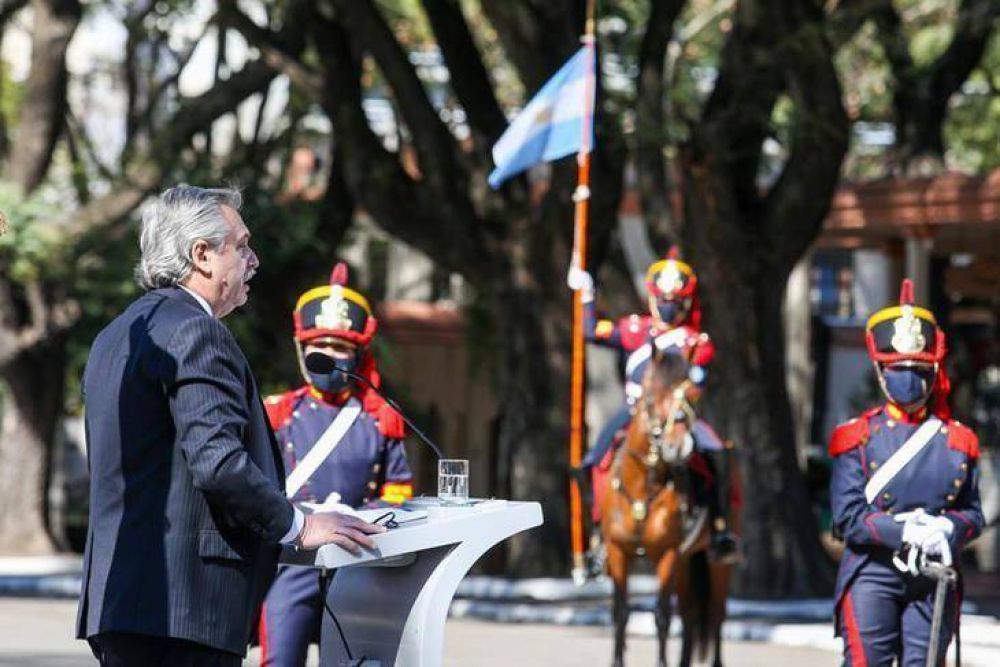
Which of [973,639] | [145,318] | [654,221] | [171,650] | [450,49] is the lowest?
[973,639]

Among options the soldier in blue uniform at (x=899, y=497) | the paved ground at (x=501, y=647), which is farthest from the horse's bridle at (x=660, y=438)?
the soldier in blue uniform at (x=899, y=497)

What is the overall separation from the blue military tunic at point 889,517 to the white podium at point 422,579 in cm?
304

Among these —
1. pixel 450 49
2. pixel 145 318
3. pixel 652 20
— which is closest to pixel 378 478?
pixel 145 318

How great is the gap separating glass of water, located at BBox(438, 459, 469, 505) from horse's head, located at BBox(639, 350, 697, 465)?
20.6 ft

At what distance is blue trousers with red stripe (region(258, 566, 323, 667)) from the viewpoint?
8.89 meters

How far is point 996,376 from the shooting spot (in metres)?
39.4

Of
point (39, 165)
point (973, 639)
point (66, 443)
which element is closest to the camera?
point (973, 639)

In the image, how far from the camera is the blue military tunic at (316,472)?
893 centimetres

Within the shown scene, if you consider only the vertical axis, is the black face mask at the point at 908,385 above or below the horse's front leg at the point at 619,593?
above

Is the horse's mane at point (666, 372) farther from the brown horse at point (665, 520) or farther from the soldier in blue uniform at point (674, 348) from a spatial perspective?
the soldier in blue uniform at point (674, 348)

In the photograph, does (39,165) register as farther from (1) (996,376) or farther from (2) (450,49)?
(1) (996,376)

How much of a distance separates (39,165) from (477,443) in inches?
572

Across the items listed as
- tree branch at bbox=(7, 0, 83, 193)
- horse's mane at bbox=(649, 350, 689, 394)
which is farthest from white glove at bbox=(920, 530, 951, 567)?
tree branch at bbox=(7, 0, 83, 193)

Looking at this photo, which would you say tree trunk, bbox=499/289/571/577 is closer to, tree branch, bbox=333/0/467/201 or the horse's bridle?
tree branch, bbox=333/0/467/201
